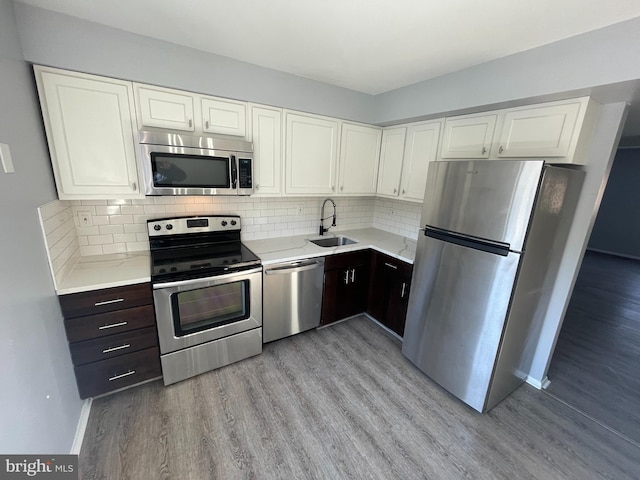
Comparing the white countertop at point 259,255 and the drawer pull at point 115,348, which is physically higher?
the white countertop at point 259,255

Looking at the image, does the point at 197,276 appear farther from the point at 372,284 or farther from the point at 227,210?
the point at 372,284

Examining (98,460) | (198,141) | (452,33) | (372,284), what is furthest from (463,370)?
(198,141)

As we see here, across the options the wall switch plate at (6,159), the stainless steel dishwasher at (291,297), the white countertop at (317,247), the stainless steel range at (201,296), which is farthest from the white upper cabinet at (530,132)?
the wall switch plate at (6,159)

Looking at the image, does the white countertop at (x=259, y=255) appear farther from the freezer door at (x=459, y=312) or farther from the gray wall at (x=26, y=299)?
the freezer door at (x=459, y=312)

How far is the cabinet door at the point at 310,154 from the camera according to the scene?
2498 millimetres

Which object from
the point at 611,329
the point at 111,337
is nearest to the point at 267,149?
the point at 111,337

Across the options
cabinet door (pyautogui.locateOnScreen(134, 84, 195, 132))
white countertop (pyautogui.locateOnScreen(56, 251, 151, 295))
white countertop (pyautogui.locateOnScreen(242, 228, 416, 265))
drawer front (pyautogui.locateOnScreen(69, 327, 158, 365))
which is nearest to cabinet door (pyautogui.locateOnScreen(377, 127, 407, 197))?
white countertop (pyautogui.locateOnScreen(242, 228, 416, 265))

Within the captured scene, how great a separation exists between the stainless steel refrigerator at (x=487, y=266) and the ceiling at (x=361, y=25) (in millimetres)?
729

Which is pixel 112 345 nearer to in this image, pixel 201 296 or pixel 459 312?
pixel 201 296

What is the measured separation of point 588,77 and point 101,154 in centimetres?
306

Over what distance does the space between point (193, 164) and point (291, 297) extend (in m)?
1.43

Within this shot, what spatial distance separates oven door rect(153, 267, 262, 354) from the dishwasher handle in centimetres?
13

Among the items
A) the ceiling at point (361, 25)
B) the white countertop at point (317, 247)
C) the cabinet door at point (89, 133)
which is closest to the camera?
the ceiling at point (361, 25)

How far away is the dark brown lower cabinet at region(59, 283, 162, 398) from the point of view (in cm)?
168
